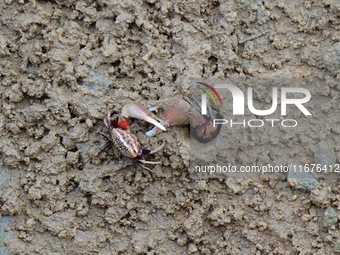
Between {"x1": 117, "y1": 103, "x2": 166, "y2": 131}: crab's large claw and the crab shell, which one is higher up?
{"x1": 117, "y1": 103, "x2": 166, "y2": 131}: crab's large claw

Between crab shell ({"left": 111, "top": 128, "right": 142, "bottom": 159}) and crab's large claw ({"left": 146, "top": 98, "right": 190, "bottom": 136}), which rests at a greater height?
crab's large claw ({"left": 146, "top": 98, "right": 190, "bottom": 136})

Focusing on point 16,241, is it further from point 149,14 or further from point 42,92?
point 149,14

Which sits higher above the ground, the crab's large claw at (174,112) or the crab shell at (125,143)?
the crab's large claw at (174,112)

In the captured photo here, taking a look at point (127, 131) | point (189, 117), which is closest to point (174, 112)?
point (189, 117)

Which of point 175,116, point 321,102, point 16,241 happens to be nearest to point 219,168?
point 175,116
